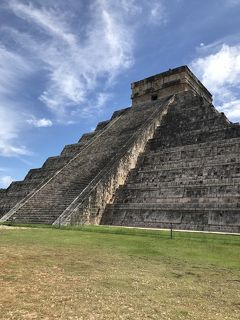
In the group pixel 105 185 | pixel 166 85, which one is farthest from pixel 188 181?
pixel 166 85

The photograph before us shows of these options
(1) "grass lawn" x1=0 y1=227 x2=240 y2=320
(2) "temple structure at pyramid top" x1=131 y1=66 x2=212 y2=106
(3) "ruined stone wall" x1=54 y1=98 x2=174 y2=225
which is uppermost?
(2) "temple structure at pyramid top" x1=131 y1=66 x2=212 y2=106

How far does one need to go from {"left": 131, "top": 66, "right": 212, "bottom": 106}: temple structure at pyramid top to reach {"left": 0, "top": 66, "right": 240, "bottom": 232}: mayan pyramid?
1055mm

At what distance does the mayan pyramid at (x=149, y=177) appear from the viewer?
13.8m

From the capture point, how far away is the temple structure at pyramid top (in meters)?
26.2

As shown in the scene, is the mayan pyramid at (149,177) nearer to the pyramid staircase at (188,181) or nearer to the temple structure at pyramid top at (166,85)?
the pyramid staircase at (188,181)

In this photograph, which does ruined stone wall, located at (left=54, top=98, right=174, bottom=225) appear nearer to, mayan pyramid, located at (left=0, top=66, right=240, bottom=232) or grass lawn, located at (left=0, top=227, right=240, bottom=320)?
mayan pyramid, located at (left=0, top=66, right=240, bottom=232)

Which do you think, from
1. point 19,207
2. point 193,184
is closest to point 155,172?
point 193,184

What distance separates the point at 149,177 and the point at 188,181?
7.82 feet

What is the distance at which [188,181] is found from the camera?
1510 centimetres

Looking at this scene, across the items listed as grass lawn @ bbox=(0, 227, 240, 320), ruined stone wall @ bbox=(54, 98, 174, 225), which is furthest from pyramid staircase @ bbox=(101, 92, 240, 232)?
grass lawn @ bbox=(0, 227, 240, 320)

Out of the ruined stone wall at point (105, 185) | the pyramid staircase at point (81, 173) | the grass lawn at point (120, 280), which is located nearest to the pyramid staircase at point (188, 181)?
the ruined stone wall at point (105, 185)

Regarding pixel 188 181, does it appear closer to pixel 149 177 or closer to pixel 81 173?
pixel 149 177

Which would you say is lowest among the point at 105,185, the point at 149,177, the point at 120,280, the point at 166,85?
the point at 120,280

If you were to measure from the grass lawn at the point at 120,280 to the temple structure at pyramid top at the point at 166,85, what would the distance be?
60.8 ft
